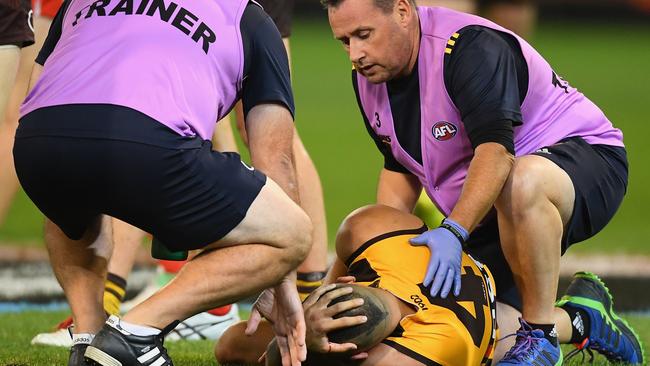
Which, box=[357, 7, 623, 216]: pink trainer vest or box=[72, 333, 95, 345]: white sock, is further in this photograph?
box=[357, 7, 623, 216]: pink trainer vest

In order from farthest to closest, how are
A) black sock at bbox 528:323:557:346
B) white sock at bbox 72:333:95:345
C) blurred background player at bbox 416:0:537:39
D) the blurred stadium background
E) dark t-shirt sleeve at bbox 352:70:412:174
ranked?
blurred background player at bbox 416:0:537:39
the blurred stadium background
dark t-shirt sleeve at bbox 352:70:412:174
black sock at bbox 528:323:557:346
white sock at bbox 72:333:95:345

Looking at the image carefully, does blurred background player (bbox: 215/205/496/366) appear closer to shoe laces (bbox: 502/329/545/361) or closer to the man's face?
shoe laces (bbox: 502/329/545/361)

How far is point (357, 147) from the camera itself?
36.0 feet

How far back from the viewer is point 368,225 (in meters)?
3.85

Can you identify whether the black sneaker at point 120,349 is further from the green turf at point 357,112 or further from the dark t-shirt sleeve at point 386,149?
the green turf at point 357,112

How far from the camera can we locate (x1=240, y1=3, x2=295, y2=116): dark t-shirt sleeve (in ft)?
11.9

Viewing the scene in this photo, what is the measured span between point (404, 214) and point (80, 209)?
3.45 feet

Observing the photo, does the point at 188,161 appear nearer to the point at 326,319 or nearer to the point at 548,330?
the point at 326,319

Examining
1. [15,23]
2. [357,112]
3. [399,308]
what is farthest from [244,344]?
[357,112]

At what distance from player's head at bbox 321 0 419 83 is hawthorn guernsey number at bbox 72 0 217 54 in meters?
0.71

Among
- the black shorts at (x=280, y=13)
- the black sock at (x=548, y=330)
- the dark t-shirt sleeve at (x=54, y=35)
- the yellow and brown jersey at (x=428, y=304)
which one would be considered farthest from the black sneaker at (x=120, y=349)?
the black shorts at (x=280, y=13)

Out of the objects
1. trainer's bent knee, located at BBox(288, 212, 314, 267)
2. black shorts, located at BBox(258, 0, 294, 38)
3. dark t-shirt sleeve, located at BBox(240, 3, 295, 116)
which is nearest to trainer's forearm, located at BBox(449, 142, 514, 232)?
trainer's bent knee, located at BBox(288, 212, 314, 267)

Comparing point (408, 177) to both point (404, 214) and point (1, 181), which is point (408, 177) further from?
point (1, 181)

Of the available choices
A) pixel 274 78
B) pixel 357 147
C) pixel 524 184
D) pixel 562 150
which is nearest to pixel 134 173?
pixel 274 78
